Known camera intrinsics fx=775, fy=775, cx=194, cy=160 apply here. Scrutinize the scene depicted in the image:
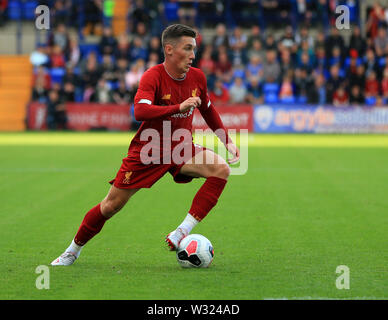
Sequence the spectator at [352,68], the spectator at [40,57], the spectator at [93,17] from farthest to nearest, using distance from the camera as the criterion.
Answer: the spectator at [93,17], the spectator at [40,57], the spectator at [352,68]

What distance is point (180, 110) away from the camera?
21.0 feet

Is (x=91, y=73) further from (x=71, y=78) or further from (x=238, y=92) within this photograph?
(x=238, y=92)

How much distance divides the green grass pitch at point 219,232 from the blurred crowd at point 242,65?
10401mm

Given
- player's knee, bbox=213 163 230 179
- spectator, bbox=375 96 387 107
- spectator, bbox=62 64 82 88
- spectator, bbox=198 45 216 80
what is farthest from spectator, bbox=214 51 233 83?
player's knee, bbox=213 163 230 179

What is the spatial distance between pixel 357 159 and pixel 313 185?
15.6ft

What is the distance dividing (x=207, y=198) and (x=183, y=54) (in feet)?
4.20

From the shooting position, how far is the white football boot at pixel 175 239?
21.8 feet

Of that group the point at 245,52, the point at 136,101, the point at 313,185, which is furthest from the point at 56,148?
the point at 136,101

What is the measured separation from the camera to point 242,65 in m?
29.0

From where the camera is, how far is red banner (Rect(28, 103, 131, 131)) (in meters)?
26.6

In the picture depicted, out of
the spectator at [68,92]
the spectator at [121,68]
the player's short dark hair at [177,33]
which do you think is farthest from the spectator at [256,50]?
the player's short dark hair at [177,33]

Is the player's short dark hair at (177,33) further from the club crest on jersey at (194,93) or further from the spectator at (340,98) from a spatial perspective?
the spectator at (340,98)

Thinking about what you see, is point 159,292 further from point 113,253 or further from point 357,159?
point 357,159

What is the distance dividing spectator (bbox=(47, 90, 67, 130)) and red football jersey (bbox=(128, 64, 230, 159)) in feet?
66.2
